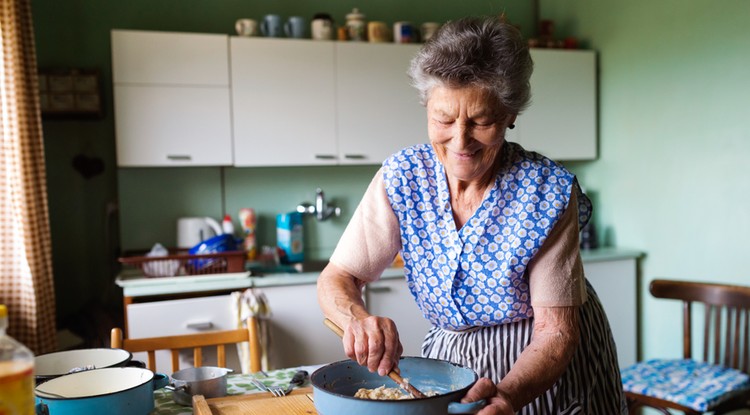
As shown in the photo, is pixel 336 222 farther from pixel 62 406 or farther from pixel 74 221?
pixel 62 406

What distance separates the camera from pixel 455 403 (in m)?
0.94

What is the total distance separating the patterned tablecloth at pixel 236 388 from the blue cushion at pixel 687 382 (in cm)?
144

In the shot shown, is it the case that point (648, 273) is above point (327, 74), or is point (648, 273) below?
below

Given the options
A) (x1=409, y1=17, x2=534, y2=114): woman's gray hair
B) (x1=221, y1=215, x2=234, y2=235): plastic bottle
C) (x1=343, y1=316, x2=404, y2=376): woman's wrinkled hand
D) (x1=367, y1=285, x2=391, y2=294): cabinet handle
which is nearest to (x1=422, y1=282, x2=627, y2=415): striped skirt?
(x1=343, y1=316, x2=404, y2=376): woman's wrinkled hand

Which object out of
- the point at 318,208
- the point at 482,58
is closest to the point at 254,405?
the point at 482,58

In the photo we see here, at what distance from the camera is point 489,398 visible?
0.98 m

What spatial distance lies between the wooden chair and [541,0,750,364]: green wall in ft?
→ 0.77

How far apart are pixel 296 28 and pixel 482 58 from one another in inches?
82.0

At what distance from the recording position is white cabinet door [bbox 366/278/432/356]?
2.95 m

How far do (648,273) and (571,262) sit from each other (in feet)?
7.35

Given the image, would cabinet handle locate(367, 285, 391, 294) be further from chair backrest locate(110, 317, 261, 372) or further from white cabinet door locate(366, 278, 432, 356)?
chair backrest locate(110, 317, 261, 372)

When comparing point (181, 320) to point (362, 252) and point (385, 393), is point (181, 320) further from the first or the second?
point (385, 393)

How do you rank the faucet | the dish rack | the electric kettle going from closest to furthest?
the dish rack → the electric kettle → the faucet

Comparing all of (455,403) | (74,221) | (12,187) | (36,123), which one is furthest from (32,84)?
(455,403)
